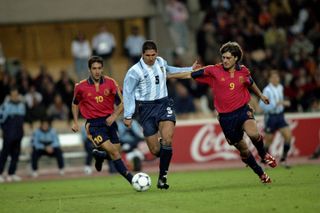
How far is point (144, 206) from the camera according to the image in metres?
12.5

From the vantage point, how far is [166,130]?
48.1 ft

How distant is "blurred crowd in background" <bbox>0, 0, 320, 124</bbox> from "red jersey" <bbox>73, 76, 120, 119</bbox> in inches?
376

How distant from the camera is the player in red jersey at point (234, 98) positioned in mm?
14688

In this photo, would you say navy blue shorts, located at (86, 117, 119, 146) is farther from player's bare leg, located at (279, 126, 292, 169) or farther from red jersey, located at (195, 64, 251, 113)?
player's bare leg, located at (279, 126, 292, 169)

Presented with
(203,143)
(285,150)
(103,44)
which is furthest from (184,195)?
(103,44)

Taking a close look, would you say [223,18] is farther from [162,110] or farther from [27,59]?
[162,110]

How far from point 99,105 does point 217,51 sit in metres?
13.7

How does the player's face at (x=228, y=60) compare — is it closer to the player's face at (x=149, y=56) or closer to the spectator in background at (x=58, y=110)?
the player's face at (x=149, y=56)

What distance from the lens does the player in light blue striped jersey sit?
1467cm

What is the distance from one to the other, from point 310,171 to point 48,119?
7535 millimetres

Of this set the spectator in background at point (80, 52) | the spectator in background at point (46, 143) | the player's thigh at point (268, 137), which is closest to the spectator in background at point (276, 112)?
the player's thigh at point (268, 137)

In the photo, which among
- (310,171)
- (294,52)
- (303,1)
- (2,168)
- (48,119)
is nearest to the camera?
(310,171)

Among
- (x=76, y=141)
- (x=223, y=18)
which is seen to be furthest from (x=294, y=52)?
(x=76, y=141)

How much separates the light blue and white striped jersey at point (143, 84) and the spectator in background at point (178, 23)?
14.7m
